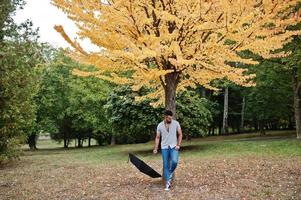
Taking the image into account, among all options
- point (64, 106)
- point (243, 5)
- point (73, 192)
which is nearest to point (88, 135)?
point (64, 106)

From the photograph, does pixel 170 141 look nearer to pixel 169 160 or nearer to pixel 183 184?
pixel 169 160

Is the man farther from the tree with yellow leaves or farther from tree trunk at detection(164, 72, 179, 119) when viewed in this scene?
the tree with yellow leaves

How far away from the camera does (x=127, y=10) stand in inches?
308

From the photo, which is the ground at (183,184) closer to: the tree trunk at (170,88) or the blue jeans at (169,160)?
the blue jeans at (169,160)

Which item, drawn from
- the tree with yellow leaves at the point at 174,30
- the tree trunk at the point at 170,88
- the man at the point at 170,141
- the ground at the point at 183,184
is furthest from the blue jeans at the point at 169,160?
the tree with yellow leaves at the point at 174,30

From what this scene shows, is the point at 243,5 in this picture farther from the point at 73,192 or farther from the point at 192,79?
the point at 73,192

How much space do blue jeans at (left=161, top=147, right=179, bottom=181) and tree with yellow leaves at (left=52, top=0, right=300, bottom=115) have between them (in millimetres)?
1976

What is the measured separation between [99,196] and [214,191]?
2701 mm

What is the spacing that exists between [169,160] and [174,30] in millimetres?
3225

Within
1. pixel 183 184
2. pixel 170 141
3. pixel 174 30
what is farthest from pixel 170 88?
pixel 183 184

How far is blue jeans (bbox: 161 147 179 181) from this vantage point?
899 centimetres

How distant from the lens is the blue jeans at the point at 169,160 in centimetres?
899

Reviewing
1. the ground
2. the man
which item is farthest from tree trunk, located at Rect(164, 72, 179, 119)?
the ground

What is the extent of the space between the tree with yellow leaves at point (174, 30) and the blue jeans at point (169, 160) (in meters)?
1.98
